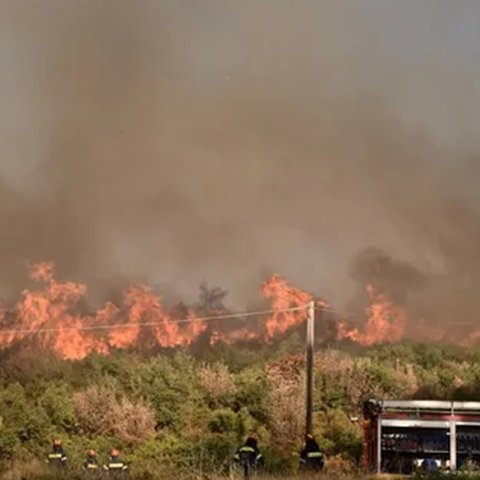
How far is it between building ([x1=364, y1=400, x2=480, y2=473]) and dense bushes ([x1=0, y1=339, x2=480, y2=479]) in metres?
5.04

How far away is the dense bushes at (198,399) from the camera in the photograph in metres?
39.0

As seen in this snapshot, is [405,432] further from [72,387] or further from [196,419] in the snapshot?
[72,387]

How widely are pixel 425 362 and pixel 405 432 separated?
3148 centimetres

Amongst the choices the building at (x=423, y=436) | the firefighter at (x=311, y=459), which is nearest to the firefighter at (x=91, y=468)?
the firefighter at (x=311, y=459)

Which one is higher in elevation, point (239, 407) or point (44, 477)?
point (239, 407)

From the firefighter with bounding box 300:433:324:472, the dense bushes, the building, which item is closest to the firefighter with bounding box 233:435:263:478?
the firefighter with bounding box 300:433:324:472

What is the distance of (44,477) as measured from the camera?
21.1 meters

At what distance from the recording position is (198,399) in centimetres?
4759

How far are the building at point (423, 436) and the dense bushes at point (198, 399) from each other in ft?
16.5

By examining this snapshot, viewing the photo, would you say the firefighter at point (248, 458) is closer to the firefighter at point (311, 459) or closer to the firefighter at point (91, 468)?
the firefighter at point (311, 459)

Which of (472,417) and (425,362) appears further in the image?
(425,362)

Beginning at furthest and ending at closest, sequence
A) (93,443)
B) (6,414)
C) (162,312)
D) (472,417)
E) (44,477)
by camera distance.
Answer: (162,312) < (6,414) < (93,443) < (472,417) < (44,477)

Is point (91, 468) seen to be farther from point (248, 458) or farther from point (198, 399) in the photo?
point (198, 399)

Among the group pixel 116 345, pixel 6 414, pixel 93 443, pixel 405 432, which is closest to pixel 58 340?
pixel 116 345
